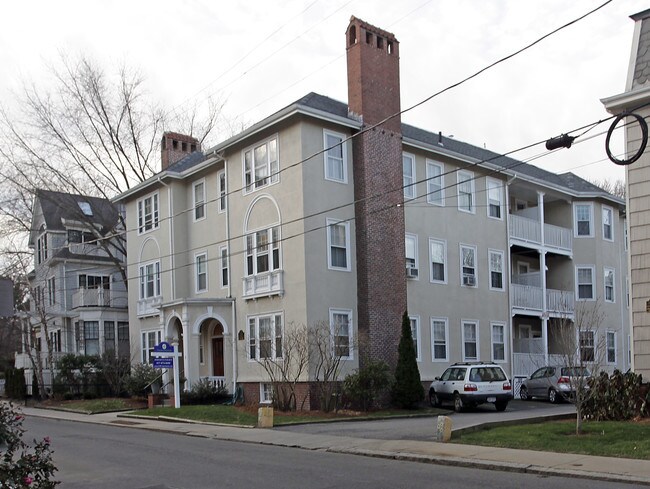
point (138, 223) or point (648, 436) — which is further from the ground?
point (138, 223)

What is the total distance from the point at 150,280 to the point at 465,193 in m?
14.9

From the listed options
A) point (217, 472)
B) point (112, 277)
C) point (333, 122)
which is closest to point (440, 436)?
point (217, 472)

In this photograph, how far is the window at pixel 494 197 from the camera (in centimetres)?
3325

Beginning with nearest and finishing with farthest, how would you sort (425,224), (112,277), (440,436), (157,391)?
(440,436)
(425,224)
(157,391)
(112,277)

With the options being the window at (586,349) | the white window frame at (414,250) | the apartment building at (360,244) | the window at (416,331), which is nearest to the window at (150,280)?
the apartment building at (360,244)

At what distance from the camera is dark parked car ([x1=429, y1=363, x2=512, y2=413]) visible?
25.2 m

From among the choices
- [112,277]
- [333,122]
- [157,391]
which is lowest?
[157,391]

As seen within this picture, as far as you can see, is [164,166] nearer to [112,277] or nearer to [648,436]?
[112,277]

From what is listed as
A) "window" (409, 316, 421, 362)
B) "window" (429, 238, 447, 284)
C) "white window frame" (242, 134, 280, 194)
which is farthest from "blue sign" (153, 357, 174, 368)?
"window" (429, 238, 447, 284)

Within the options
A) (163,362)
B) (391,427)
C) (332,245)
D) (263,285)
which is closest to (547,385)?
(332,245)

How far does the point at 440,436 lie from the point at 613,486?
5.79m

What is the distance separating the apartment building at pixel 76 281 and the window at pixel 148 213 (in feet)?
16.7

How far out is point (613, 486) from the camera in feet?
35.0

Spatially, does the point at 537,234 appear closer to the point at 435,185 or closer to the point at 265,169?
the point at 435,185
